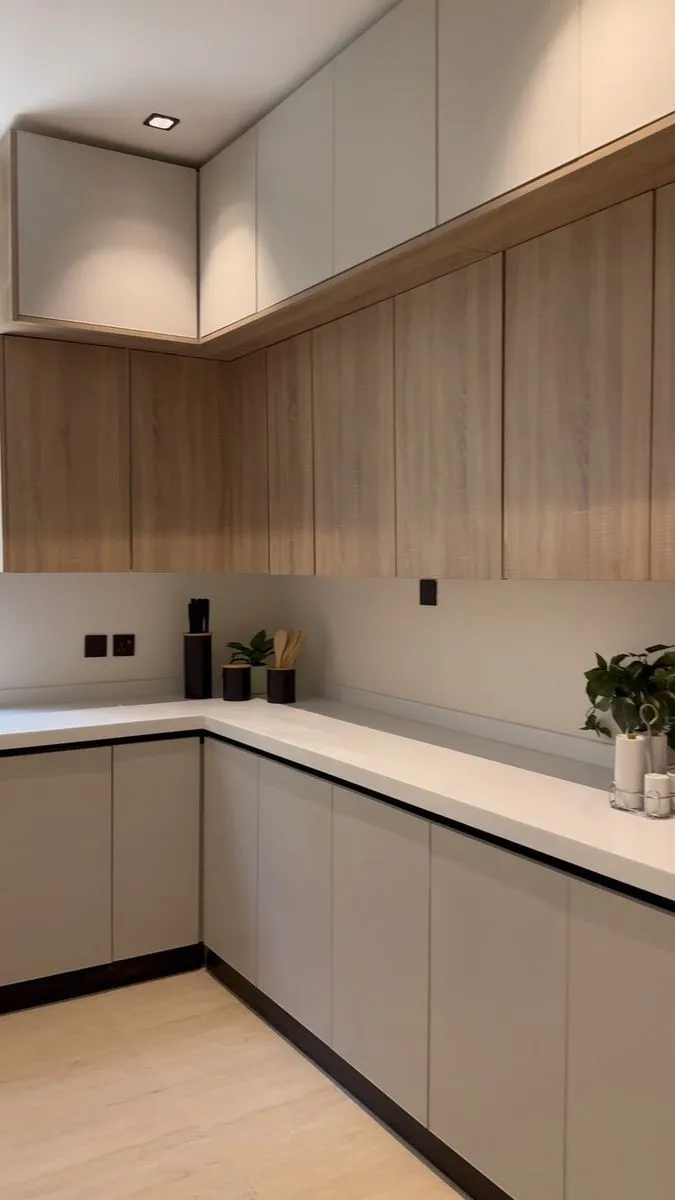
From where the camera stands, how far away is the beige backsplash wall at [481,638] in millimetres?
2455

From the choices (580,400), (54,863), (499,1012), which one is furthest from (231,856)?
(580,400)

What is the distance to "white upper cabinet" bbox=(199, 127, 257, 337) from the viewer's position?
9.73 feet

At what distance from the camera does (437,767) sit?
2.38 meters

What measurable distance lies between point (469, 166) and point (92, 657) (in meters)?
2.26

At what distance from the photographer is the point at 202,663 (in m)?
3.57

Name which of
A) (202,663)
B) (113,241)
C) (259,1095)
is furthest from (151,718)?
(113,241)

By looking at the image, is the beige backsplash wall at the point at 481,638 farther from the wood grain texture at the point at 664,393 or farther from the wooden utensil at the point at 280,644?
the wood grain texture at the point at 664,393

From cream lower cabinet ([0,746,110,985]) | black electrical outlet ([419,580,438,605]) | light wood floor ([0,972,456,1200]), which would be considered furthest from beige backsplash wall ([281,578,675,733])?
light wood floor ([0,972,456,1200])

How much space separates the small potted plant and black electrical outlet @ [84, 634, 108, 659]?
1.54 ft

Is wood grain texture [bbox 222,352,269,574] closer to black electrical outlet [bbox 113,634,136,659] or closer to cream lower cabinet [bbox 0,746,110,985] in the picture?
black electrical outlet [bbox 113,634,136,659]

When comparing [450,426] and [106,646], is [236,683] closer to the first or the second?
[106,646]

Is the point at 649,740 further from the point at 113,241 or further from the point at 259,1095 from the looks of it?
the point at 113,241

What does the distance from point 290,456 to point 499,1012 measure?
186 cm

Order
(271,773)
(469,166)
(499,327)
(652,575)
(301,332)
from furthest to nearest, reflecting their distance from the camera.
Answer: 1. (301,332)
2. (271,773)
3. (499,327)
4. (469,166)
5. (652,575)
